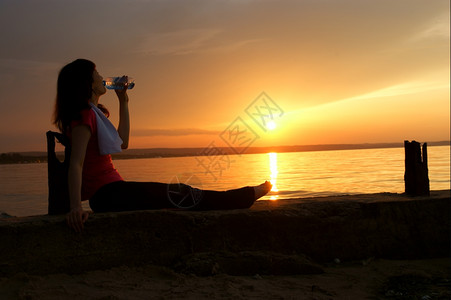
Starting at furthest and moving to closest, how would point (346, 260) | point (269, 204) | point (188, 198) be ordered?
point (269, 204) < point (346, 260) < point (188, 198)

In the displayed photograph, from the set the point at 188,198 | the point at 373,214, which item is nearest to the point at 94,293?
the point at 188,198

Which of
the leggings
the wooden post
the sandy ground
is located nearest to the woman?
the leggings

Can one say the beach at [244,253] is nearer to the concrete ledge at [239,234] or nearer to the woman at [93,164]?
the concrete ledge at [239,234]

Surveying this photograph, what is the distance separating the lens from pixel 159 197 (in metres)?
3.26

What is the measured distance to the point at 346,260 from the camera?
3.62 metres

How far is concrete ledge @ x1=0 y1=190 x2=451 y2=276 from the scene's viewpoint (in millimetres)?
2869

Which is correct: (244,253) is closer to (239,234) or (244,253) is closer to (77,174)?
(239,234)

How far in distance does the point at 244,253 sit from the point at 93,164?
4.78ft

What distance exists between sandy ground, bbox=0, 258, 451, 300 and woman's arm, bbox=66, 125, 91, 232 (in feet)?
1.39

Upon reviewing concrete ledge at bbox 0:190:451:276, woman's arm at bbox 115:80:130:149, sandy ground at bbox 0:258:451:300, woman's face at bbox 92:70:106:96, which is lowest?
sandy ground at bbox 0:258:451:300

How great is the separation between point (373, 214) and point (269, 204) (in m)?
1.01

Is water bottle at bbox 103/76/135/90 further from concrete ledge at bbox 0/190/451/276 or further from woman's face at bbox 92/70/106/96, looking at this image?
concrete ledge at bbox 0/190/451/276

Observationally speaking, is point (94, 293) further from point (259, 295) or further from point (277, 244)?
point (277, 244)

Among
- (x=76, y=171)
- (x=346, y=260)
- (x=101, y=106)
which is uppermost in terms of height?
(x=101, y=106)
